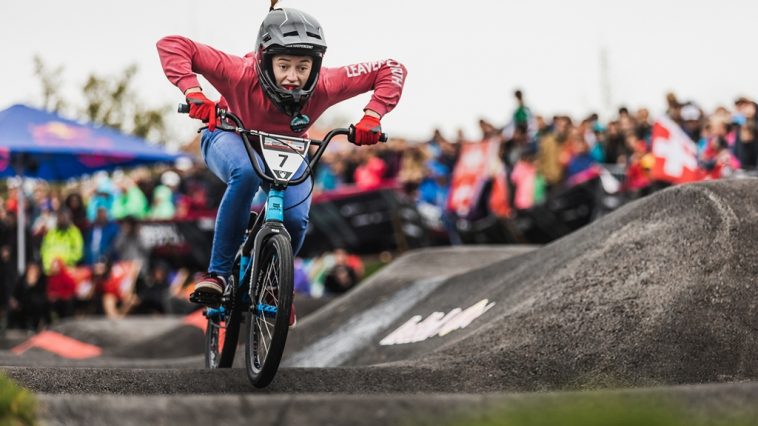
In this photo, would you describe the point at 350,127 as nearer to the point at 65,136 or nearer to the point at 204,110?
the point at 204,110

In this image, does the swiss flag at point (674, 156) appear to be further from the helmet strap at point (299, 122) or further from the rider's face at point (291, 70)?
the rider's face at point (291, 70)

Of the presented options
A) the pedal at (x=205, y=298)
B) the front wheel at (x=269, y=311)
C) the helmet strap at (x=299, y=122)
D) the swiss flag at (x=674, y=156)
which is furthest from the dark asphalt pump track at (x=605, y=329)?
the swiss flag at (x=674, y=156)

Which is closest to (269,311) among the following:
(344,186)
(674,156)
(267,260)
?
(267,260)

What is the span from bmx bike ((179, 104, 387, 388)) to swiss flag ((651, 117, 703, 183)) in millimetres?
7257

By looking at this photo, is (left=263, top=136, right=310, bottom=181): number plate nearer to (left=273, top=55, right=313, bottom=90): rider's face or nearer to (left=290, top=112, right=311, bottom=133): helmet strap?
(left=290, top=112, right=311, bottom=133): helmet strap

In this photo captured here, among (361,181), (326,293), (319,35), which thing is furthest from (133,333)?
(319,35)

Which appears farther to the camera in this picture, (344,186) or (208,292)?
(344,186)

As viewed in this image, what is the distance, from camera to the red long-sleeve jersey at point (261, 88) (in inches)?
245

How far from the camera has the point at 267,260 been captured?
5.81 meters

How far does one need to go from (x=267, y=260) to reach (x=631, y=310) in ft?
7.93

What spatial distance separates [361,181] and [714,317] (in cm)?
1254

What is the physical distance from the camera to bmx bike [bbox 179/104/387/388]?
5262 millimetres

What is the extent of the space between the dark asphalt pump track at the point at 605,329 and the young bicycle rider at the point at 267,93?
0.84 meters

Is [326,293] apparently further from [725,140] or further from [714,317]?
[714,317]
